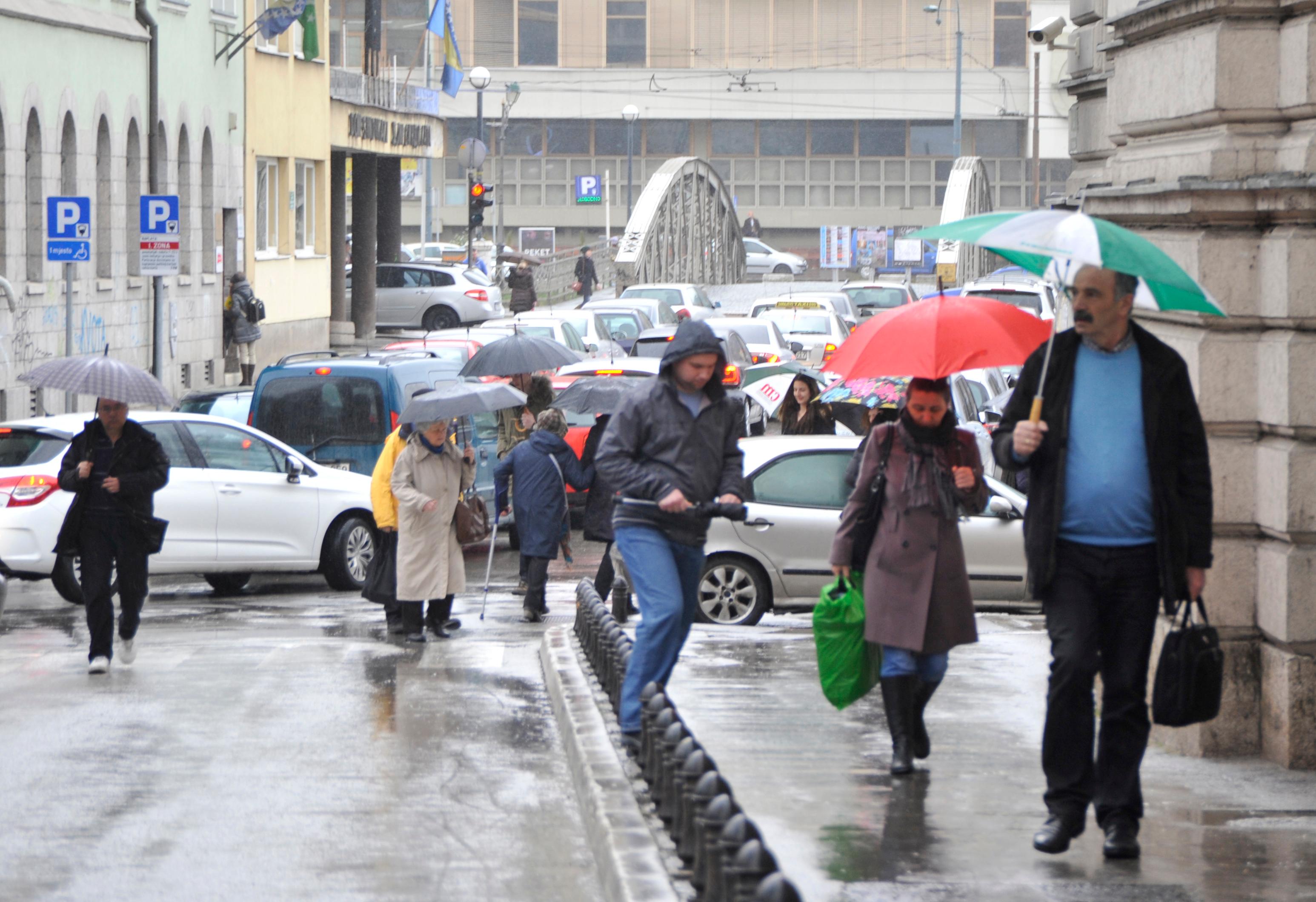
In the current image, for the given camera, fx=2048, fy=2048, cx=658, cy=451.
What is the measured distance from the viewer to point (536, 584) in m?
14.0

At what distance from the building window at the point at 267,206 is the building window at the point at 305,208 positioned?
99 cm

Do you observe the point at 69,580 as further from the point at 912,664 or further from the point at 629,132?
the point at 629,132

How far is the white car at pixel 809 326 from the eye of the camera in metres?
34.0

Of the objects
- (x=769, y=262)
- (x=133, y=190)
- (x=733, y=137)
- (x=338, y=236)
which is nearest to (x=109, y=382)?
(x=133, y=190)

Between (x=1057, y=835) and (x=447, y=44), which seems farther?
(x=447, y=44)

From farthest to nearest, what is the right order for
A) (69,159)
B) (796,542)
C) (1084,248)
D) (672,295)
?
(672,295) → (69,159) → (796,542) → (1084,248)

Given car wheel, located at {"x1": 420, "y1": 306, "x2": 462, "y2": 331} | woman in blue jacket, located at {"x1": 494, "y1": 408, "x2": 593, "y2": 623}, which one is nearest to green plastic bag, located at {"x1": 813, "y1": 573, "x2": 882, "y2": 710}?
woman in blue jacket, located at {"x1": 494, "y1": 408, "x2": 593, "y2": 623}

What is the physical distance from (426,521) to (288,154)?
28069 millimetres

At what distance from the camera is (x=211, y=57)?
113 feet

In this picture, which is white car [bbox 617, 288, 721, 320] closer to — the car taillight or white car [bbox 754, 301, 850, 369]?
white car [bbox 754, 301, 850, 369]

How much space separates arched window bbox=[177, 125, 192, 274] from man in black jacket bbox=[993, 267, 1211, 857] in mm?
28630

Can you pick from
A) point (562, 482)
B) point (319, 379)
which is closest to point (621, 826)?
point (562, 482)

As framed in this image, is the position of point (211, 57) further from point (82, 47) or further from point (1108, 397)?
point (1108, 397)

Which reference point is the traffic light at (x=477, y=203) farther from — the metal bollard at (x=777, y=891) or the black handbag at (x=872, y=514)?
the metal bollard at (x=777, y=891)
